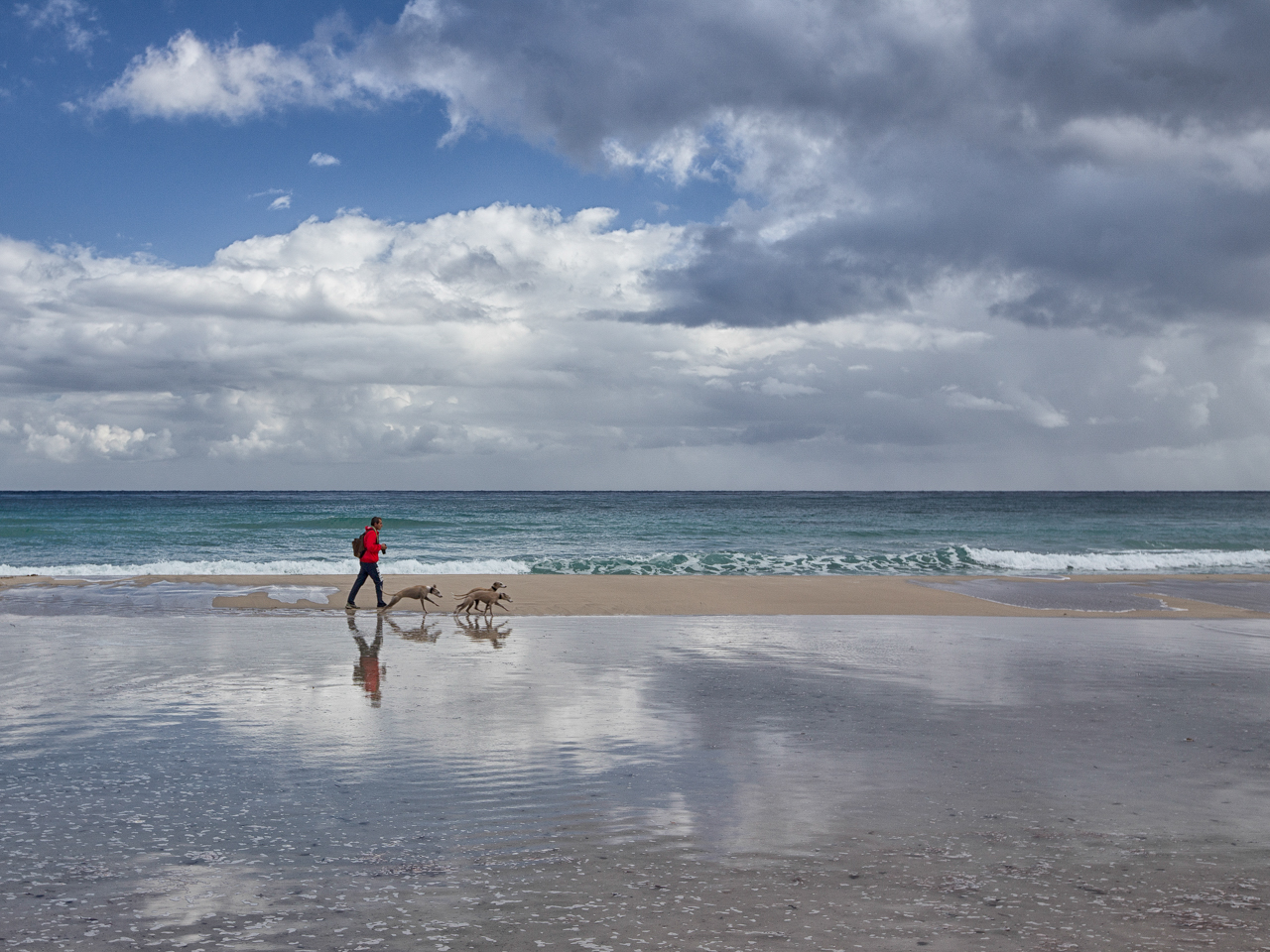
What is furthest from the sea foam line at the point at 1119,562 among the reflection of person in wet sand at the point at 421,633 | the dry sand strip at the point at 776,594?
the reflection of person in wet sand at the point at 421,633

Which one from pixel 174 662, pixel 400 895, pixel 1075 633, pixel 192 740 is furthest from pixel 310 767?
pixel 1075 633

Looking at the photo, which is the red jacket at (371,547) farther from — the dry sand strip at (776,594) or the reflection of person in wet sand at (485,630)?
the reflection of person in wet sand at (485,630)

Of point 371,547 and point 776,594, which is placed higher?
point 371,547

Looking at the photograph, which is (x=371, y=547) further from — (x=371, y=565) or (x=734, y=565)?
(x=734, y=565)

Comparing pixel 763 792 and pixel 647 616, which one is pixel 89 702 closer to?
pixel 763 792

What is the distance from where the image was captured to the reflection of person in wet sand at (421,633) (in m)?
13.6

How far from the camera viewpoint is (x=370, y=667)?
10.8m

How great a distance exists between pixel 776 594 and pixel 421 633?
9.32m

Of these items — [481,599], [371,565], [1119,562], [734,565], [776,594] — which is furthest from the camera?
[1119,562]

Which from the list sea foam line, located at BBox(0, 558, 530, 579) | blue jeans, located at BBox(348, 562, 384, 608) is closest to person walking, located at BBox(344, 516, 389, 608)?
blue jeans, located at BBox(348, 562, 384, 608)

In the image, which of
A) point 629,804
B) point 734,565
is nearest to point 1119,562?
point 734,565

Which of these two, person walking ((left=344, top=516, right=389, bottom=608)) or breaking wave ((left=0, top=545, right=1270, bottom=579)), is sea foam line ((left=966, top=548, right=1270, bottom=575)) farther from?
person walking ((left=344, top=516, right=389, bottom=608))

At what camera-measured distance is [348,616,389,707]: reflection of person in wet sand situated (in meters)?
9.38

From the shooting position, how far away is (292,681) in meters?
9.82
